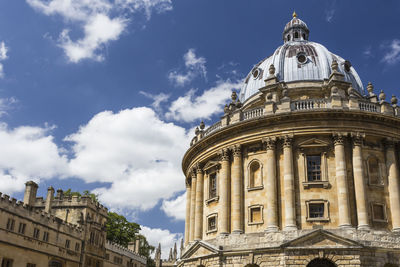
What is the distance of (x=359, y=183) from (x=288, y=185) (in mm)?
5247

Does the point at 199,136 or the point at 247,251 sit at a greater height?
the point at 199,136

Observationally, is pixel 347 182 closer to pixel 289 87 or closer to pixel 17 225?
pixel 289 87

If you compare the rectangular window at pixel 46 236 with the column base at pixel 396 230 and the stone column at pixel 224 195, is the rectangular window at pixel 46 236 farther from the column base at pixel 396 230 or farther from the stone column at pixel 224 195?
the column base at pixel 396 230

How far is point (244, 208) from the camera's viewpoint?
35781 mm

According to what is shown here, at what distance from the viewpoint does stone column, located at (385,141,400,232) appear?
32.7 metres

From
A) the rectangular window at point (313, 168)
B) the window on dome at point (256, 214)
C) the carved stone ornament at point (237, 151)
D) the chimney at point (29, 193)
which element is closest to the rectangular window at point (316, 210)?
the rectangular window at point (313, 168)

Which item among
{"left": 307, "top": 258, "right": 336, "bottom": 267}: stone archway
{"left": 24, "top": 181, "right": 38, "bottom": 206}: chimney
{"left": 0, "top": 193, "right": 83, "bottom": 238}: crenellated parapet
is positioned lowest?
{"left": 307, "top": 258, "right": 336, "bottom": 267}: stone archway

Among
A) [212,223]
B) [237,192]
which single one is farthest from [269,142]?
[212,223]

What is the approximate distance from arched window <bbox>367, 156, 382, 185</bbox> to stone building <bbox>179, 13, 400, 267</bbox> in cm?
8

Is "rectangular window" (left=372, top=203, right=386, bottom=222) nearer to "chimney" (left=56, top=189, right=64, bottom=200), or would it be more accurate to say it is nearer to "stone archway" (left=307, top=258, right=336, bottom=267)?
"stone archway" (left=307, top=258, right=336, bottom=267)

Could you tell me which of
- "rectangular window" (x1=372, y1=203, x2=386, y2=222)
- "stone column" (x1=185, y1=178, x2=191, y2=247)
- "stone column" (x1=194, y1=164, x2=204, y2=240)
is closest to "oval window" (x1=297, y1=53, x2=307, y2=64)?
"stone column" (x1=194, y1=164, x2=204, y2=240)

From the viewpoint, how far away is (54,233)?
4966 centimetres

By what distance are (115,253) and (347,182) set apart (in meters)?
43.7

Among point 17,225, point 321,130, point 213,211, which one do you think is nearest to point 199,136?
point 213,211
